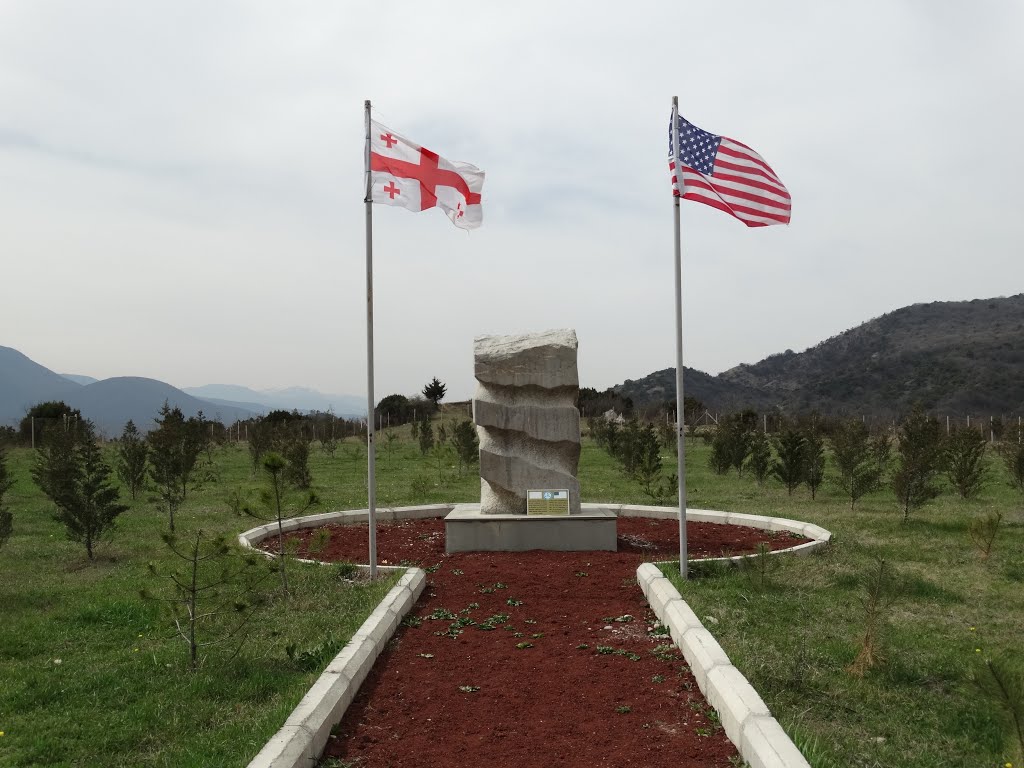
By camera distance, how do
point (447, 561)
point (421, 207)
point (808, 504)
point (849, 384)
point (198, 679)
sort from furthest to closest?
point (849, 384)
point (808, 504)
point (447, 561)
point (421, 207)
point (198, 679)

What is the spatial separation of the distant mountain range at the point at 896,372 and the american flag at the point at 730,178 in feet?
146

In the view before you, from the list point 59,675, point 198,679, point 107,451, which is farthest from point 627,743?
point 107,451

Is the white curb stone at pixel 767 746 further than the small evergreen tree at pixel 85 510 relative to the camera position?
No

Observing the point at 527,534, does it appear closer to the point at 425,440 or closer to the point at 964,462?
the point at 964,462

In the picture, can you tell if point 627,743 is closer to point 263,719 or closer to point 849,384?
point 263,719

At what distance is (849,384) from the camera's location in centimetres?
6556

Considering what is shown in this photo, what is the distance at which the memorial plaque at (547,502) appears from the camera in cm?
980

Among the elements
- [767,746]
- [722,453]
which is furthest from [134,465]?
[767,746]

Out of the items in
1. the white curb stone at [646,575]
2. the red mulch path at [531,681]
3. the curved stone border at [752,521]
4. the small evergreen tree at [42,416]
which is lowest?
the red mulch path at [531,681]

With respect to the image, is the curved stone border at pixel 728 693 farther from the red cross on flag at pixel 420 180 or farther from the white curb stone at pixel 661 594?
the red cross on flag at pixel 420 180

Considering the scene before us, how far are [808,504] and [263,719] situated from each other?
12.2m

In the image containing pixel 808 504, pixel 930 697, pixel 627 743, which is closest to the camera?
pixel 627 743

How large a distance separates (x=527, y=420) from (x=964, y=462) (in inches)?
389

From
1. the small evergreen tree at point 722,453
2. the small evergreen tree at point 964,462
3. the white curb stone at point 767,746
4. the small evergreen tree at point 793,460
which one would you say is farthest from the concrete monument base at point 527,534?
the small evergreen tree at point 722,453
